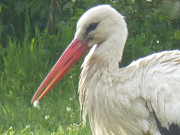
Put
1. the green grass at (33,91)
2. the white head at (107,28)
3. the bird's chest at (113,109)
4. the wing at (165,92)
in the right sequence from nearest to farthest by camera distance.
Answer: the wing at (165,92)
the bird's chest at (113,109)
the white head at (107,28)
the green grass at (33,91)

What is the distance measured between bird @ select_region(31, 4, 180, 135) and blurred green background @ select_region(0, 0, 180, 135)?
2.38 ft

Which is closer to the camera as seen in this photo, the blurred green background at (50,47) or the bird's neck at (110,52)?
the bird's neck at (110,52)

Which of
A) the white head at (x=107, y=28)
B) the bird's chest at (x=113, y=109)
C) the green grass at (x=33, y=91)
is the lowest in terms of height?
the green grass at (x=33, y=91)

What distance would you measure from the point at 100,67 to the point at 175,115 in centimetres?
70

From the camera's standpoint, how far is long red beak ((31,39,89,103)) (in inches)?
176

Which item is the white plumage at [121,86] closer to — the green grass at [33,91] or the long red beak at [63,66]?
the long red beak at [63,66]

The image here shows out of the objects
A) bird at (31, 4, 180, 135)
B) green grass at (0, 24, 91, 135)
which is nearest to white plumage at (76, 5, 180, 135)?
bird at (31, 4, 180, 135)

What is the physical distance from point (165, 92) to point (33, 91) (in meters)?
2.33

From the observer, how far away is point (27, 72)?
629 centimetres

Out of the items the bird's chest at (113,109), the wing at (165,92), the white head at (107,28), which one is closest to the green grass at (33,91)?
the bird's chest at (113,109)

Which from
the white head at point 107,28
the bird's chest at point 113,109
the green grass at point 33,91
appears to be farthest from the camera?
the green grass at point 33,91

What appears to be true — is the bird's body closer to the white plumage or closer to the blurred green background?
the white plumage

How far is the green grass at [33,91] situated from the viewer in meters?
5.28

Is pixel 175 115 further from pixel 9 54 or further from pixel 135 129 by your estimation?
pixel 9 54
